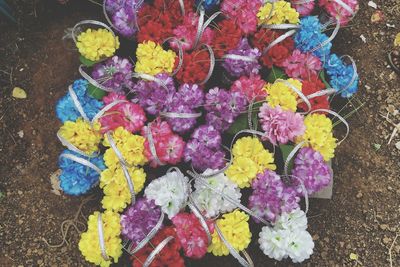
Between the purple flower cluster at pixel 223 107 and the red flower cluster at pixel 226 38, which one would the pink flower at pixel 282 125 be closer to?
the purple flower cluster at pixel 223 107

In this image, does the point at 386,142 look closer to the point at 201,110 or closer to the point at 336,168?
the point at 336,168

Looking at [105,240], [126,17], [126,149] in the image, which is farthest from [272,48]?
→ [105,240]

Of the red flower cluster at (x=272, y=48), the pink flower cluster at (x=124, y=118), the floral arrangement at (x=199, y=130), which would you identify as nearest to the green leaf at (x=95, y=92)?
the floral arrangement at (x=199, y=130)

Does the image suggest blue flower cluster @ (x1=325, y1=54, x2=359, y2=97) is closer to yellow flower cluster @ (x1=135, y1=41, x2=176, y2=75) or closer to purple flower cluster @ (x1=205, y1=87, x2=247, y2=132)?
purple flower cluster @ (x1=205, y1=87, x2=247, y2=132)

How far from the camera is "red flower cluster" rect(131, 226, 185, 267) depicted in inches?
59.1

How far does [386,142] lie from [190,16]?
0.93 meters

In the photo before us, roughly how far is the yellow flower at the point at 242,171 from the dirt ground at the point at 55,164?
0.94 feet

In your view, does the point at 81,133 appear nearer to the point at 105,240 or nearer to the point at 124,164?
the point at 124,164

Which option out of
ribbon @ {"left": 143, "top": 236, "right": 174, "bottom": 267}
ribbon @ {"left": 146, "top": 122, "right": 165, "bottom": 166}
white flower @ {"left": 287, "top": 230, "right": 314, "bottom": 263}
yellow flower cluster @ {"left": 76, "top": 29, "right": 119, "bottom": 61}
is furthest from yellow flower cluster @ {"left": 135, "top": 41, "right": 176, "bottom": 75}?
white flower @ {"left": 287, "top": 230, "right": 314, "bottom": 263}

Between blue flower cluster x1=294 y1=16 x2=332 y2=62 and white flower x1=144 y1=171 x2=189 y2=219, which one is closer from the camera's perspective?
white flower x1=144 y1=171 x2=189 y2=219

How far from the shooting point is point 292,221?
1.56 meters

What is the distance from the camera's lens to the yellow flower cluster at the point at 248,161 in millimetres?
1585

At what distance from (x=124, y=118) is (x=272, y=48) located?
1.86 feet

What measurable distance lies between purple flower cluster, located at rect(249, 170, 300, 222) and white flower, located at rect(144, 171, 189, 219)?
8.9 inches
